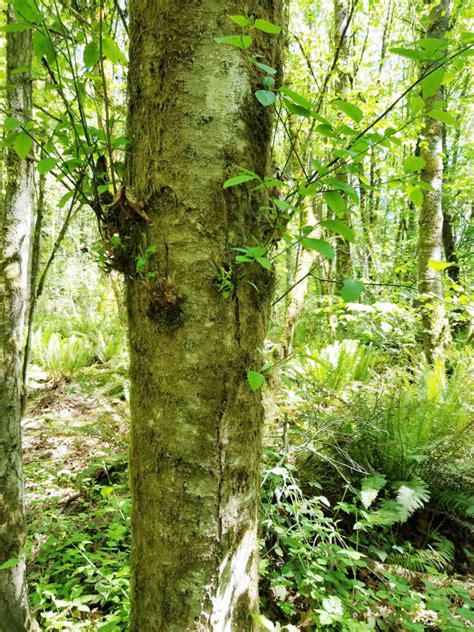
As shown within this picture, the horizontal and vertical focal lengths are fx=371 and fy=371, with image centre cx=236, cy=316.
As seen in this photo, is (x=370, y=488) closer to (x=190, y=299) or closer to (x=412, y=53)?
(x=190, y=299)

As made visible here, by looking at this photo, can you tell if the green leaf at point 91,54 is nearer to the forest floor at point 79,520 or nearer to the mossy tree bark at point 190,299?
the mossy tree bark at point 190,299

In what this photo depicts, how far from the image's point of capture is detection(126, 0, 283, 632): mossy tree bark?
875 mm

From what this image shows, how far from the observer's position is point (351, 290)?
0.85m

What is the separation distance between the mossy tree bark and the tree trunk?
942 mm

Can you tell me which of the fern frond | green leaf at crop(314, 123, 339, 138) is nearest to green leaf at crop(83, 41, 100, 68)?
green leaf at crop(314, 123, 339, 138)

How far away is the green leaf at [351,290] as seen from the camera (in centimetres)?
84

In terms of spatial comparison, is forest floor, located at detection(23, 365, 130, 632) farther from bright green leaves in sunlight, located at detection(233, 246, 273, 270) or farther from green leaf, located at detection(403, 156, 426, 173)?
green leaf, located at detection(403, 156, 426, 173)

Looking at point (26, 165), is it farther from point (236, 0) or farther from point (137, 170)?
point (236, 0)

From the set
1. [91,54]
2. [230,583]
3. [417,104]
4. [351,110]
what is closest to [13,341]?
[91,54]

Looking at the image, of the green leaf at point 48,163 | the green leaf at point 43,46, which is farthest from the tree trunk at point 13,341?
the green leaf at point 48,163

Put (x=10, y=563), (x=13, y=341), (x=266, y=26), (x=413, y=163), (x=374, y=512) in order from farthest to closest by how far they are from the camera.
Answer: (x=374, y=512) < (x=13, y=341) < (x=10, y=563) < (x=413, y=163) < (x=266, y=26)

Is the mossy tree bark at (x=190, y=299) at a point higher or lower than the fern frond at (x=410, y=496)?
higher

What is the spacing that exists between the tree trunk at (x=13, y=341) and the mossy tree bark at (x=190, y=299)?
0.94 m

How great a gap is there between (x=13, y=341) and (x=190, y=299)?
1344 millimetres
